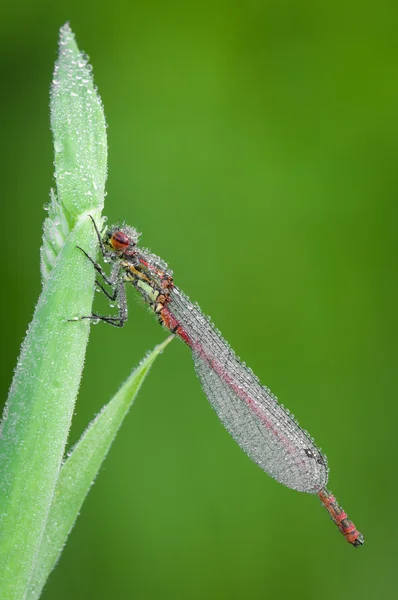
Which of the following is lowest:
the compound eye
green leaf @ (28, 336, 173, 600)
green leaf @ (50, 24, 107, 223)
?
green leaf @ (28, 336, 173, 600)

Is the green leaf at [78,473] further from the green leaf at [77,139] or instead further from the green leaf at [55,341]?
the green leaf at [77,139]

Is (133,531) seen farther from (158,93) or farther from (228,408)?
(158,93)

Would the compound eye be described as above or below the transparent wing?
above

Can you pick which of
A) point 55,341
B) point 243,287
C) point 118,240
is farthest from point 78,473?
point 243,287

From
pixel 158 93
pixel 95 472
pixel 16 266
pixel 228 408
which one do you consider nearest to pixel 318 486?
pixel 228 408

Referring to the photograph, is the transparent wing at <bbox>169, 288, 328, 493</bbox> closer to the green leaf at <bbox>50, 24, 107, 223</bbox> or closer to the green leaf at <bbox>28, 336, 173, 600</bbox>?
the green leaf at <bbox>28, 336, 173, 600</bbox>

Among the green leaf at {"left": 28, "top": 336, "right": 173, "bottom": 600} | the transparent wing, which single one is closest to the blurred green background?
the transparent wing
